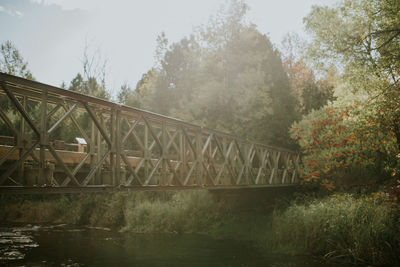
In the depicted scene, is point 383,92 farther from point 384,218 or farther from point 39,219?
point 39,219

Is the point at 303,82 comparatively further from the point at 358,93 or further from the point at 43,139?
the point at 43,139

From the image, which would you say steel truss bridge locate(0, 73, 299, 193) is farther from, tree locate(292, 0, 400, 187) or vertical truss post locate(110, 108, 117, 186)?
tree locate(292, 0, 400, 187)

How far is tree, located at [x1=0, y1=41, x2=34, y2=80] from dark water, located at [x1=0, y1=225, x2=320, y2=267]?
64.5ft

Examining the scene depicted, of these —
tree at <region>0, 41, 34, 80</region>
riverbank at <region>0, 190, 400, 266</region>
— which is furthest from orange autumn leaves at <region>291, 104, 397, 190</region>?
tree at <region>0, 41, 34, 80</region>

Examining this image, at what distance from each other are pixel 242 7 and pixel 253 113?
914cm

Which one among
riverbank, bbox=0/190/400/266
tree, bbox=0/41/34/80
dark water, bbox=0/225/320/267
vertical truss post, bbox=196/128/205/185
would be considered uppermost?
tree, bbox=0/41/34/80

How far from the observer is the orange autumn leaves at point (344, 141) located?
1357 cm

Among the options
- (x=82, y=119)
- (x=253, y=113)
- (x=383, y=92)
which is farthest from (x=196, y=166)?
(x=82, y=119)

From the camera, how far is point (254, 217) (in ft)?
61.3

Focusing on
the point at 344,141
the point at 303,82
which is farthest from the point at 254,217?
the point at 303,82

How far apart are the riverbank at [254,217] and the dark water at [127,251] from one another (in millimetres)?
1105

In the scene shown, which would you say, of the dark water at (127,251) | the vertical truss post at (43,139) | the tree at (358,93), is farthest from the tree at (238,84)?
the vertical truss post at (43,139)

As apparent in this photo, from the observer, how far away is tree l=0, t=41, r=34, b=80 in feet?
107

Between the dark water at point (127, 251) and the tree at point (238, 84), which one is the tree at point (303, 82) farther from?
the dark water at point (127, 251)
